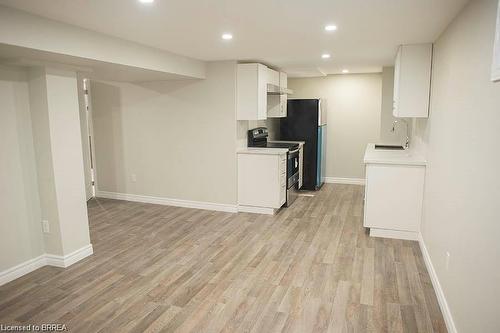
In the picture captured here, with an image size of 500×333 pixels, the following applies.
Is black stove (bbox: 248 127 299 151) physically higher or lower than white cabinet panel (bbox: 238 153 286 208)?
higher

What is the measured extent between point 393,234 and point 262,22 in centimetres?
288

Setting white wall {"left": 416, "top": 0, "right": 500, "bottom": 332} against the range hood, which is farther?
the range hood

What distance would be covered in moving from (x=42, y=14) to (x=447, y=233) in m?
A: 3.45

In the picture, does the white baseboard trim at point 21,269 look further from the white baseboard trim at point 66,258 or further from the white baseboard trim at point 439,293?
→ the white baseboard trim at point 439,293

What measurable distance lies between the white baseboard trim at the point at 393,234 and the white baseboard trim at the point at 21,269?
367 centimetres

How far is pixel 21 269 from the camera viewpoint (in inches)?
127

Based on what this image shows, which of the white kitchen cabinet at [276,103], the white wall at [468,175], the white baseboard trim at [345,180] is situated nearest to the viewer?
the white wall at [468,175]

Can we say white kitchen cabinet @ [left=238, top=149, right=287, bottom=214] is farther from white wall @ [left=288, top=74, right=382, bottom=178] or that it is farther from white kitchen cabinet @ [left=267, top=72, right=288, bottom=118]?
white wall @ [left=288, top=74, right=382, bottom=178]

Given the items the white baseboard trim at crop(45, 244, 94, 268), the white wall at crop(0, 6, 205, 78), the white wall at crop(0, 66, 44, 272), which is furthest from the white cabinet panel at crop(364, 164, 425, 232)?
the white wall at crop(0, 66, 44, 272)

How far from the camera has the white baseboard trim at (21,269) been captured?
308cm

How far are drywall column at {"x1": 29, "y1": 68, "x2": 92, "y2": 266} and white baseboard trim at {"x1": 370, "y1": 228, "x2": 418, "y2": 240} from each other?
3.34m

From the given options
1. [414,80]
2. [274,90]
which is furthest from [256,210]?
[414,80]

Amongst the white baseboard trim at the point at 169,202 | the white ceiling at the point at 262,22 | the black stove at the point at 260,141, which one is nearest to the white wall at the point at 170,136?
the white baseboard trim at the point at 169,202

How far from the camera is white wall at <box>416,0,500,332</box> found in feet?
5.58
